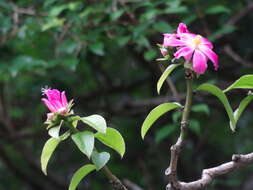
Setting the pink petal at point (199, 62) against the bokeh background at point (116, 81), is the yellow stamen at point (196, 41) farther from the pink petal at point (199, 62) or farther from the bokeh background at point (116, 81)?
the bokeh background at point (116, 81)

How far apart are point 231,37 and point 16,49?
0.90 m

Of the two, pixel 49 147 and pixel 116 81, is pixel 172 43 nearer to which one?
pixel 49 147

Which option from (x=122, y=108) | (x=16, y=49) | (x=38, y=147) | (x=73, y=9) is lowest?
(x=38, y=147)

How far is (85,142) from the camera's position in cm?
89

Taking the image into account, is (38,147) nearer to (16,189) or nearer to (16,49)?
(16,189)

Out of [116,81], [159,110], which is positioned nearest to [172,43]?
[159,110]

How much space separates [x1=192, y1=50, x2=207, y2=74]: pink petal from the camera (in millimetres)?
875

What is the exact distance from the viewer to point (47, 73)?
2.34 metres

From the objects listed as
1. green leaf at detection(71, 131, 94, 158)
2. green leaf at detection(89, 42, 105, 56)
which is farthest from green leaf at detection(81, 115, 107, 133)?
green leaf at detection(89, 42, 105, 56)

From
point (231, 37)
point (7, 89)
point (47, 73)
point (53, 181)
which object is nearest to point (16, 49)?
point (47, 73)

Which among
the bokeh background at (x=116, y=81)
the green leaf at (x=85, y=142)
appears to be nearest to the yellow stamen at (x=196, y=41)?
the green leaf at (x=85, y=142)

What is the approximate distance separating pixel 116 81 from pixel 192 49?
1.87 m

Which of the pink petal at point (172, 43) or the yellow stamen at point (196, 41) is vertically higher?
the pink petal at point (172, 43)

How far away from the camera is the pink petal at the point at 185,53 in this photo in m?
0.89
